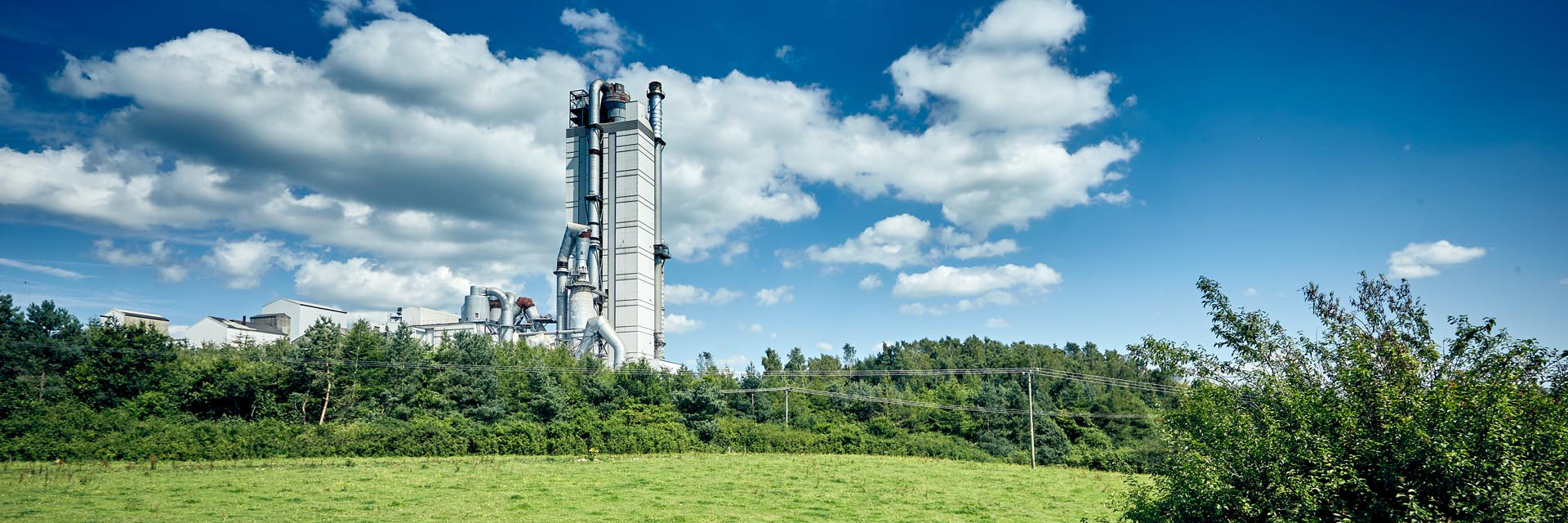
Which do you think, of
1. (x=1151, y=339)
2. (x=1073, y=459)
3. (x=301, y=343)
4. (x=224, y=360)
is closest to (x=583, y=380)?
(x=301, y=343)

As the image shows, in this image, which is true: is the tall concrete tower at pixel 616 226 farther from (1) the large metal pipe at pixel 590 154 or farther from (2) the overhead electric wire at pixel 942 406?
(2) the overhead electric wire at pixel 942 406

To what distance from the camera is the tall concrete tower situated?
7294 cm

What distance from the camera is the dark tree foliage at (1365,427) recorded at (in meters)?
11.2

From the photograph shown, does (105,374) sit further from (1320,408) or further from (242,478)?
(1320,408)

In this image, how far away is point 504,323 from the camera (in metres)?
80.2

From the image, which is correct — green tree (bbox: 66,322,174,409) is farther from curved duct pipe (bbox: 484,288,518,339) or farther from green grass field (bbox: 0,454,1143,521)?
curved duct pipe (bbox: 484,288,518,339)

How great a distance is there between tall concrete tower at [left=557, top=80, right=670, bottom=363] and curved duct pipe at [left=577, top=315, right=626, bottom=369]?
0.22m

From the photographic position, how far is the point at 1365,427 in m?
12.6

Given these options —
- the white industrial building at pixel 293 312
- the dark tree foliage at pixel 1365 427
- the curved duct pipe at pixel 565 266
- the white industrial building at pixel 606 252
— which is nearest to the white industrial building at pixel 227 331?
the white industrial building at pixel 293 312

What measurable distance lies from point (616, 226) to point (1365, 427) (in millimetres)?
66969

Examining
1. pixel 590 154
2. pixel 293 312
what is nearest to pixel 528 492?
pixel 590 154

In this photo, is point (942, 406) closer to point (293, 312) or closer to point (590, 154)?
point (590, 154)

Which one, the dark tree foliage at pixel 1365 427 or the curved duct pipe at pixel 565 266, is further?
the curved duct pipe at pixel 565 266

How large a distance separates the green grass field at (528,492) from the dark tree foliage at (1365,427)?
14.4 metres
